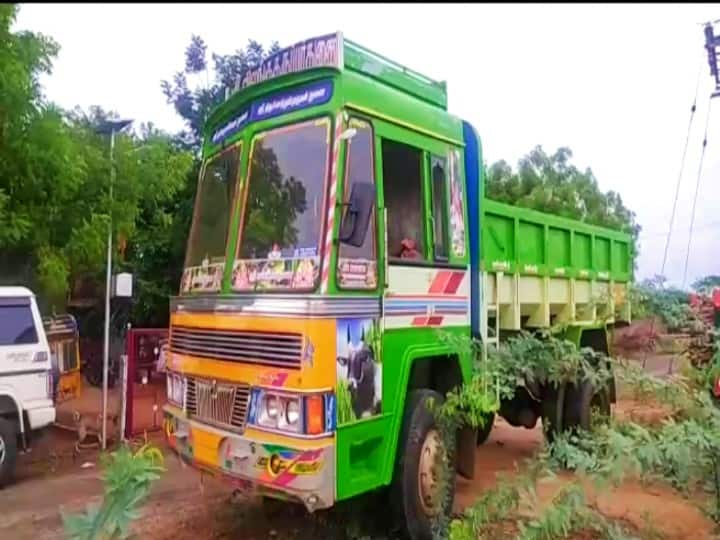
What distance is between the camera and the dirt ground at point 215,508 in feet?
16.5

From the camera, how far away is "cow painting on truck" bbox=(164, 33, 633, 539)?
13.0ft

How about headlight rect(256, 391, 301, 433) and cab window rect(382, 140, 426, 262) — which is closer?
headlight rect(256, 391, 301, 433)

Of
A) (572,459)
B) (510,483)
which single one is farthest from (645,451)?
(510,483)

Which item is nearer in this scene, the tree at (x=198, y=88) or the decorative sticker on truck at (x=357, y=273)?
the decorative sticker on truck at (x=357, y=273)

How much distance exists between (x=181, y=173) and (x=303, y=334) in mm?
5649

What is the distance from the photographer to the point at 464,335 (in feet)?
17.0

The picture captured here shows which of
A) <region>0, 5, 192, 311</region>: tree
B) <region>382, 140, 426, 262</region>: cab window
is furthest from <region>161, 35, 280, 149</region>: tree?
<region>382, 140, 426, 262</region>: cab window

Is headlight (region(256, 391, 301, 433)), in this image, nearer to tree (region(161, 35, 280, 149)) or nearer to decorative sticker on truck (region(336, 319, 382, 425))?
decorative sticker on truck (region(336, 319, 382, 425))

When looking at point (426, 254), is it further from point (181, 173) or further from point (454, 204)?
point (181, 173)

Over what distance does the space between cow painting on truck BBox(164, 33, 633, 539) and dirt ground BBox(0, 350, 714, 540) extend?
0.78 m

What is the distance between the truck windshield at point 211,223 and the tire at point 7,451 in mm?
2964

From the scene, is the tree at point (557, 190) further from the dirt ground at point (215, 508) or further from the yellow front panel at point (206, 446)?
the yellow front panel at point (206, 446)

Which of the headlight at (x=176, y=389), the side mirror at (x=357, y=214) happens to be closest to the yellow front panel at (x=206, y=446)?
the headlight at (x=176, y=389)

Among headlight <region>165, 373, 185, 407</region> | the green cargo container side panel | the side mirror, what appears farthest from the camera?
the green cargo container side panel
